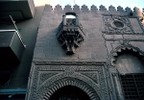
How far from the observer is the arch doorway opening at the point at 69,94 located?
688 centimetres

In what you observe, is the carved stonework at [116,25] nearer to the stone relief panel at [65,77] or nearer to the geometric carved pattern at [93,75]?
the stone relief panel at [65,77]

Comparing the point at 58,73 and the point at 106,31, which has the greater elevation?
the point at 106,31

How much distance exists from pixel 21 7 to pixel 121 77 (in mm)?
6696

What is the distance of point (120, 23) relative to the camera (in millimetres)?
9500

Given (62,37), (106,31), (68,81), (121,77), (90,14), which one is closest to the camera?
(68,81)

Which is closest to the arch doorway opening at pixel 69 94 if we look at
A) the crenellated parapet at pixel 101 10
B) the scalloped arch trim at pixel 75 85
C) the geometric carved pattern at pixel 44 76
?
the scalloped arch trim at pixel 75 85

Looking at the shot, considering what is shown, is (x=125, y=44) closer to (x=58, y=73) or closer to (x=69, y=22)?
(x=69, y=22)

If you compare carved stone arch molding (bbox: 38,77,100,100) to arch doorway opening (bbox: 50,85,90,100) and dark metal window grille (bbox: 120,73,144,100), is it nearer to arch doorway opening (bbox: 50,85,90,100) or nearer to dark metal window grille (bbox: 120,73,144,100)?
arch doorway opening (bbox: 50,85,90,100)

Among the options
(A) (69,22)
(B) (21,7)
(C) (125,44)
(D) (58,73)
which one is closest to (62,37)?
(A) (69,22)

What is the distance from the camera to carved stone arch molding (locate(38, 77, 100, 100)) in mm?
6609

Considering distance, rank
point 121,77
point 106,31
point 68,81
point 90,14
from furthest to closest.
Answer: point 90,14 → point 106,31 → point 121,77 → point 68,81

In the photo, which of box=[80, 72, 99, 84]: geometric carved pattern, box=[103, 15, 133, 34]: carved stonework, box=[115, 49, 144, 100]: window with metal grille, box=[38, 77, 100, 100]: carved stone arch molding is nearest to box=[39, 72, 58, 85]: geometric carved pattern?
box=[38, 77, 100, 100]: carved stone arch molding

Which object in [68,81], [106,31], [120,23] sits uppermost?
[120,23]

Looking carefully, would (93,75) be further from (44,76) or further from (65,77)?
(44,76)
